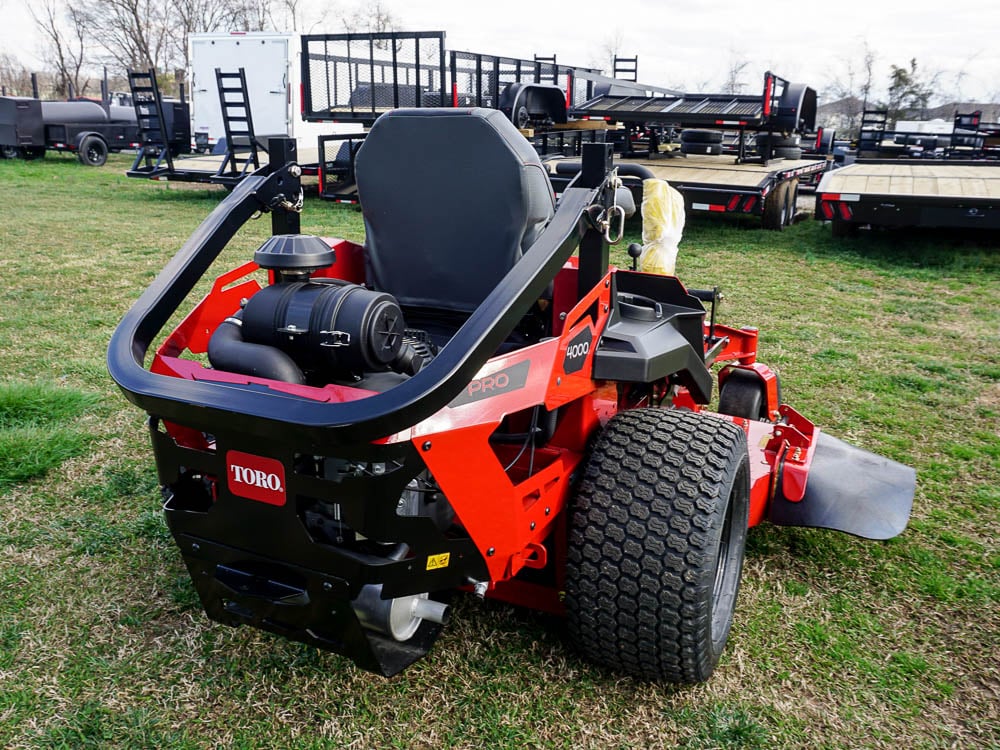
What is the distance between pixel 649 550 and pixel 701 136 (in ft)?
42.2

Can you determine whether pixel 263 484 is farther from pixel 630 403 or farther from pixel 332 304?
pixel 630 403

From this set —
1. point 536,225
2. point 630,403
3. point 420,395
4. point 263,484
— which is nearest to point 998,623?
point 630,403

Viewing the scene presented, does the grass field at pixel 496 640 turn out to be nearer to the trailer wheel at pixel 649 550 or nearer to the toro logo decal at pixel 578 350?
the trailer wheel at pixel 649 550

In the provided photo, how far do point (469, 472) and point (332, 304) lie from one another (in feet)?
1.91

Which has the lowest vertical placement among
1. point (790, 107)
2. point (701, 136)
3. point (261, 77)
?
point (701, 136)

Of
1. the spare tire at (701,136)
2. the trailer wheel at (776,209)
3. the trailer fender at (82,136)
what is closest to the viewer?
the trailer wheel at (776,209)

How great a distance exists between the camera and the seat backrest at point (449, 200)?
101 inches

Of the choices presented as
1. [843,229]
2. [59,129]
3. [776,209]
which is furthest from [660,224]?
[59,129]

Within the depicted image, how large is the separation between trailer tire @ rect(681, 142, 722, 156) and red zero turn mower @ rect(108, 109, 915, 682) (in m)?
11.9

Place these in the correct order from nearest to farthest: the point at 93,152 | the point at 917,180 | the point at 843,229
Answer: the point at 917,180 → the point at 843,229 → the point at 93,152

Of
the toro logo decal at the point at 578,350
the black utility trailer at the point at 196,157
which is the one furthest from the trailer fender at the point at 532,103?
the toro logo decal at the point at 578,350

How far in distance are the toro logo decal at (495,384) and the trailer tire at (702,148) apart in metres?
13.0

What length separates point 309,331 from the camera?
86.6 inches

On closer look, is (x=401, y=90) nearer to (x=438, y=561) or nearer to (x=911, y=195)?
(x=911, y=195)
